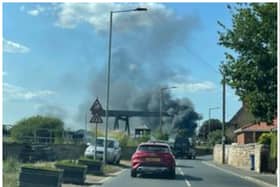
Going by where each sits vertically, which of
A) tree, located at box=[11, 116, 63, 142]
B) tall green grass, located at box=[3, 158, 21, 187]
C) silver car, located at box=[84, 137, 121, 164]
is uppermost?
tree, located at box=[11, 116, 63, 142]

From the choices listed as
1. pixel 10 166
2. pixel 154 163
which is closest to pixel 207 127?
pixel 154 163

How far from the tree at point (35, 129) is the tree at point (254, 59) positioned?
19.1m

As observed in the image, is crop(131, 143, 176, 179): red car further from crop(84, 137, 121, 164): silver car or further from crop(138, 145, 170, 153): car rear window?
crop(84, 137, 121, 164): silver car

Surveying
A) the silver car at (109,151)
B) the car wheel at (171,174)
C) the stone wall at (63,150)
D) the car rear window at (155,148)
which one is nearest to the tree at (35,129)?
the stone wall at (63,150)

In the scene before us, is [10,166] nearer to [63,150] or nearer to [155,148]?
[155,148]

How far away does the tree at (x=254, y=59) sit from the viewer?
2369 cm

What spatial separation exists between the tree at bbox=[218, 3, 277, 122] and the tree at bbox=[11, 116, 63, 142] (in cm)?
1905

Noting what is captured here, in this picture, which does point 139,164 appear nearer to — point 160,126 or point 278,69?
point 278,69

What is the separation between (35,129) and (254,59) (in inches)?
959

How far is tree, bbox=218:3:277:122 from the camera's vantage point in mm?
23688

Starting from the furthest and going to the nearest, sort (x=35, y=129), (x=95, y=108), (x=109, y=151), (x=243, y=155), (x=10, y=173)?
(x=35, y=129)
(x=243, y=155)
(x=109, y=151)
(x=95, y=108)
(x=10, y=173)

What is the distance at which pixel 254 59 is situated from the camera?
81.0ft

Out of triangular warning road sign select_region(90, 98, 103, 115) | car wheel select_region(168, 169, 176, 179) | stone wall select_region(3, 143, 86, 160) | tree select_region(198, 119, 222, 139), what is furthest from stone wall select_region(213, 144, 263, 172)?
tree select_region(198, 119, 222, 139)

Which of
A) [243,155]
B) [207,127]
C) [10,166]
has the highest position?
[207,127]
